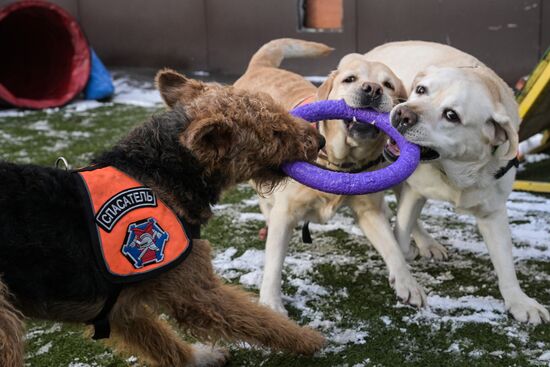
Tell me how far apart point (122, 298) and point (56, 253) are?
40cm

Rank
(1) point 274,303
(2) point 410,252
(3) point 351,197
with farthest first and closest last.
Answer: (2) point 410,252, (3) point 351,197, (1) point 274,303

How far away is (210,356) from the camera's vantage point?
3.53 metres

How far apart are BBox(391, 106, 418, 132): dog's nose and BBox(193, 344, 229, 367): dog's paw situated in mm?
1565

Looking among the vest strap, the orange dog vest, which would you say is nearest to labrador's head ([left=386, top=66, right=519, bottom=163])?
the orange dog vest

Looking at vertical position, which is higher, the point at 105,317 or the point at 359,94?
the point at 359,94

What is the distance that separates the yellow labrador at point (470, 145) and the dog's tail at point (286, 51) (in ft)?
4.56

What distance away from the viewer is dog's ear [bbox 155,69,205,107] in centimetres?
343

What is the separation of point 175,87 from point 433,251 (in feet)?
7.67

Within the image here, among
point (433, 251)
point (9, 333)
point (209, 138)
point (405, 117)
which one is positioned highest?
point (209, 138)

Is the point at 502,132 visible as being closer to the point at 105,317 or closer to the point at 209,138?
the point at 209,138

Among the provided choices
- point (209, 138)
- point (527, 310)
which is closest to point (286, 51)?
point (209, 138)

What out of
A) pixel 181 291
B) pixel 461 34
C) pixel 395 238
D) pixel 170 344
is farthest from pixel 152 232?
pixel 461 34

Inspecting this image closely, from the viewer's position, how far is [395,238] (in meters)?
4.48

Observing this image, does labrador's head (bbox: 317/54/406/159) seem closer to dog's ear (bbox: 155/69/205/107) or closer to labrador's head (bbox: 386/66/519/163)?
labrador's head (bbox: 386/66/519/163)
